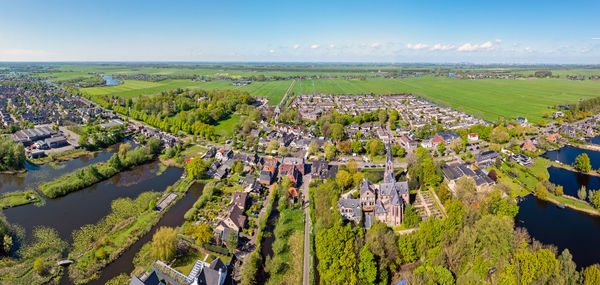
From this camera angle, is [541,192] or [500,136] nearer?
[541,192]

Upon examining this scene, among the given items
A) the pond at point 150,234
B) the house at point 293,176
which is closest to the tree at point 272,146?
the house at point 293,176

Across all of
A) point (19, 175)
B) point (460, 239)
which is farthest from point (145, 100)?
point (460, 239)

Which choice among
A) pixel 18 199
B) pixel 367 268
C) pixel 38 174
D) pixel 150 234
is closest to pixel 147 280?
pixel 150 234

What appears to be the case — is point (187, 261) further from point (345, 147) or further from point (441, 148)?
point (441, 148)

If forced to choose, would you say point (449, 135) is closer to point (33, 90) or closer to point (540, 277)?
point (540, 277)

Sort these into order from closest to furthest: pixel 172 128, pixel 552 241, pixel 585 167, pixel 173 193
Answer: pixel 552 241
pixel 173 193
pixel 585 167
pixel 172 128

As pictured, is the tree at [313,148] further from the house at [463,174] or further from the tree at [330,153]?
the house at [463,174]
